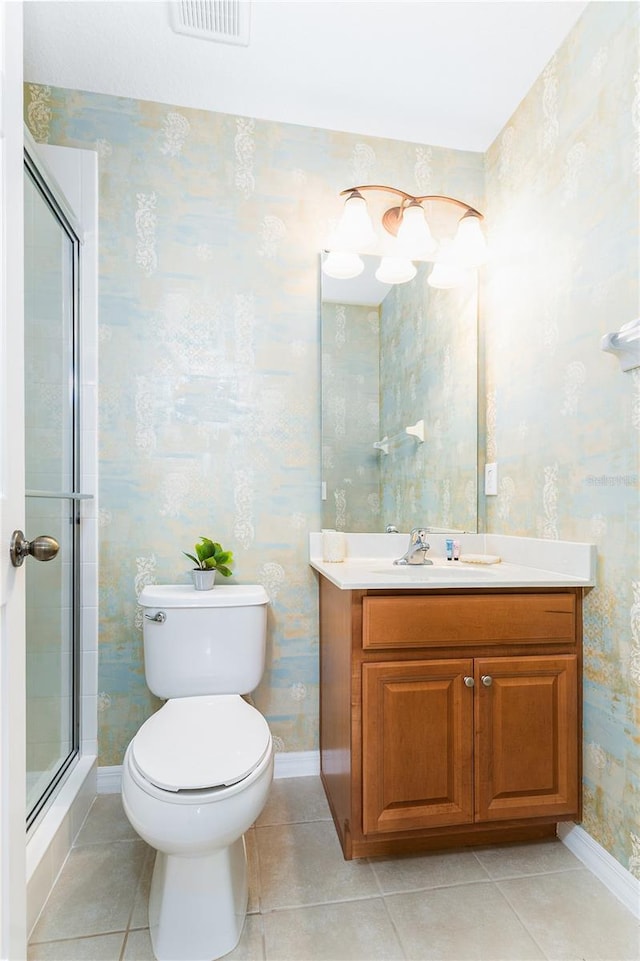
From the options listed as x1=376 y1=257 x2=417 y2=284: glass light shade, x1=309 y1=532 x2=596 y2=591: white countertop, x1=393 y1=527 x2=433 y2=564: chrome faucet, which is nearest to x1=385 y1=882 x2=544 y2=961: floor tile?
x1=309 y1=532 x2=596 y2=591: white countertop

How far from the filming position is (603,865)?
4.71 feet

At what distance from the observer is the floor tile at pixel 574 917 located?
1209mm

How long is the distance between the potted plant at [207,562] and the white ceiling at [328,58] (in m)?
1.61

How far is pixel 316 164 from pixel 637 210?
120cm

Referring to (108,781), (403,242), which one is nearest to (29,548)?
(108,781)

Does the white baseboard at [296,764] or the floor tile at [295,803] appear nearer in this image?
the floor tile at [295,803]

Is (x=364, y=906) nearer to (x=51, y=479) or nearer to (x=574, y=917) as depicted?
(x=574, y=917)

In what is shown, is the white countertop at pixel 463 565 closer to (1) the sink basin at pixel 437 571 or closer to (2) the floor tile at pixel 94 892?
(1) the sink basin at pixel 437 571

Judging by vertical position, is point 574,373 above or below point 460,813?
above

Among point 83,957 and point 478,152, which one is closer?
point 83,957

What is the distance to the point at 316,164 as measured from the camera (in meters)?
2.03

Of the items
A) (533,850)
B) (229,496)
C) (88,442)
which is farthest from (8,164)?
(533,850)

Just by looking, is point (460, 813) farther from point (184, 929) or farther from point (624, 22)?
point (624, 22)

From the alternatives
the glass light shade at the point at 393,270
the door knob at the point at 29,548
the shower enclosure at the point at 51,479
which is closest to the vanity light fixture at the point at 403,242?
the glass light shade at the point at 393,270
